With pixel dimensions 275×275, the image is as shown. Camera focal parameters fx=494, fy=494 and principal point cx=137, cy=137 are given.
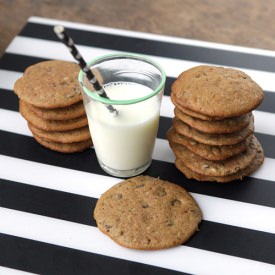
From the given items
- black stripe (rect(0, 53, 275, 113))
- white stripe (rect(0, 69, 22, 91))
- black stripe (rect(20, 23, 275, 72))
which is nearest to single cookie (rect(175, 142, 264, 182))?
black stripe (rect(0, 53, 275, 113))

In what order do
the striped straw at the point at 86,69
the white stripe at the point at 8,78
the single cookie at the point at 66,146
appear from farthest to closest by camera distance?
the white stripe at the point at 8,78, the single cookie at the point at 66,146, the striped straw at the point at 86,69

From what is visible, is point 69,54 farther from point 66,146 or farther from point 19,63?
point 66,146

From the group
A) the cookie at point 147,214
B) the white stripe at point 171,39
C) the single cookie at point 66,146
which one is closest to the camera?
the cookie at point 147,214

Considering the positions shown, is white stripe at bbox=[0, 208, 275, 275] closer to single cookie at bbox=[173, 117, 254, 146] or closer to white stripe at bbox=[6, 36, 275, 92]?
single cookie at bbox=[173, 117, 254, 146]

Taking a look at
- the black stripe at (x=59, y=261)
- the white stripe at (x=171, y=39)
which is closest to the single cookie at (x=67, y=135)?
the black stripe at (x=59, y=261)

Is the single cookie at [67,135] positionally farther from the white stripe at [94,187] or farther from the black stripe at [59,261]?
the black stripe at [59,261]

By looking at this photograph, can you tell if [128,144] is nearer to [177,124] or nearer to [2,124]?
[177,124]
